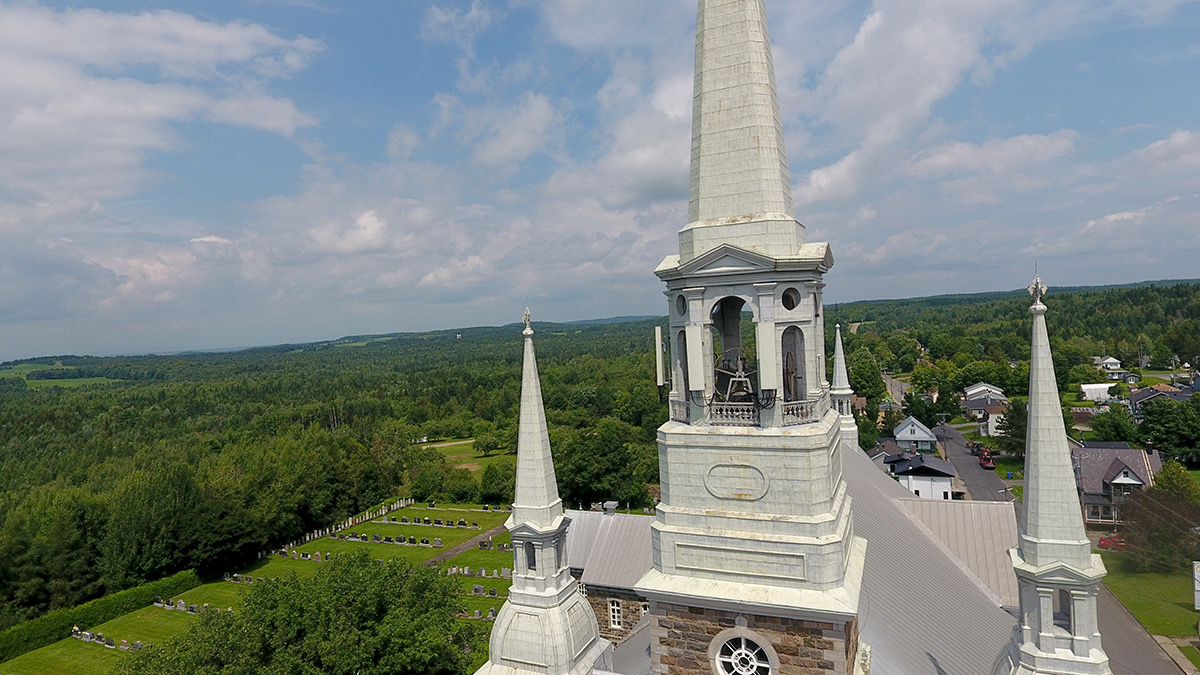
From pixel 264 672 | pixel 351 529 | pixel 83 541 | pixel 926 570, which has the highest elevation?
pixel 926 570

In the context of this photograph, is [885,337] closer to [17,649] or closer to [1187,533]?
[1187,533]

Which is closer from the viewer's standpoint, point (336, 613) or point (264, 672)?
point (264, 672)

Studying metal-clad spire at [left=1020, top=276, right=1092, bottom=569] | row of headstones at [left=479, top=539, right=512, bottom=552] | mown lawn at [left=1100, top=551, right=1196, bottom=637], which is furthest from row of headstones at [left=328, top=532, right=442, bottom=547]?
metal-clad spire at [left=1020, top=276, right=1092, bottom=569]

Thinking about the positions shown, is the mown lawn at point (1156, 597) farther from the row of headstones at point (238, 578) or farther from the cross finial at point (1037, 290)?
the row of headstones at point (238, 578)

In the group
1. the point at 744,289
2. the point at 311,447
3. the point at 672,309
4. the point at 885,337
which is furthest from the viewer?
the point at 885,337

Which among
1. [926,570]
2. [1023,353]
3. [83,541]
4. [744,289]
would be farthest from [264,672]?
[1023,353]

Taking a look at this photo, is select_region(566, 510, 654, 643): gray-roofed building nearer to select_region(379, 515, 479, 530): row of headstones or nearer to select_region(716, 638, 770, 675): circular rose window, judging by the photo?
select_region(716, 638, 770, 675): circular rose window

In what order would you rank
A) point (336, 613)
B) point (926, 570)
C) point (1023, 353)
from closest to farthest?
1. point (926, 570)
2. point (336, 613)
3. point (1023, 353)
